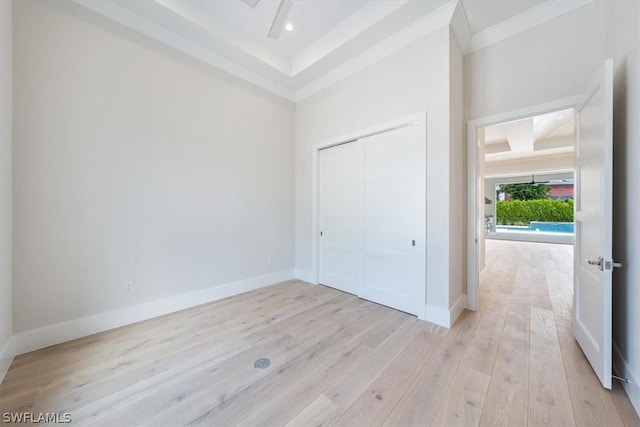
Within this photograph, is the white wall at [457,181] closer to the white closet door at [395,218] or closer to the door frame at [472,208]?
the door frame at [472,208]

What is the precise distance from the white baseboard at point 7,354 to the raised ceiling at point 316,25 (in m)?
3.10

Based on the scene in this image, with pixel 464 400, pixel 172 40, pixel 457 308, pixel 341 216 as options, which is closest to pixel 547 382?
pixel 464 400

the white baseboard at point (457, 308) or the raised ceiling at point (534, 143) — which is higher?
the raised ceiling at point (534, 143)

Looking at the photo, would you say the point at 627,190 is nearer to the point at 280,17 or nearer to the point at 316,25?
the point at 280,17

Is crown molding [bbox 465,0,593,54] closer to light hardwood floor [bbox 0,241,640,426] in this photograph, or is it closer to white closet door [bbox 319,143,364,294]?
white closet door [bbox 319,143,364,294]

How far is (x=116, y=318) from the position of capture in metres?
2.48

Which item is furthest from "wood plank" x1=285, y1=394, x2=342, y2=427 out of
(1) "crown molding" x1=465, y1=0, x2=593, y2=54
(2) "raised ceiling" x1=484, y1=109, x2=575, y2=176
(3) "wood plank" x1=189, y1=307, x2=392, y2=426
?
(2) "raised ceiling" x1=484, y1=109, x2=575, y2=176

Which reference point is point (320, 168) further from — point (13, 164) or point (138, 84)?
point (13, 164)

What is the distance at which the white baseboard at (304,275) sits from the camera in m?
4.05

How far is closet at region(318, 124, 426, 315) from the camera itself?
2.78 metres

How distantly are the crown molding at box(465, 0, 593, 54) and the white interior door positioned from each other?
1.09 m

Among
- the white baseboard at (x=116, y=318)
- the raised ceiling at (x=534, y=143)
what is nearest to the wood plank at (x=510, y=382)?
the white baseboard at (x=116, y=318)

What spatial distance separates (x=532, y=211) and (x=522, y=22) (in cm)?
1380

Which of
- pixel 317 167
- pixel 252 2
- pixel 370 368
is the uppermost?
pixel 252 2
